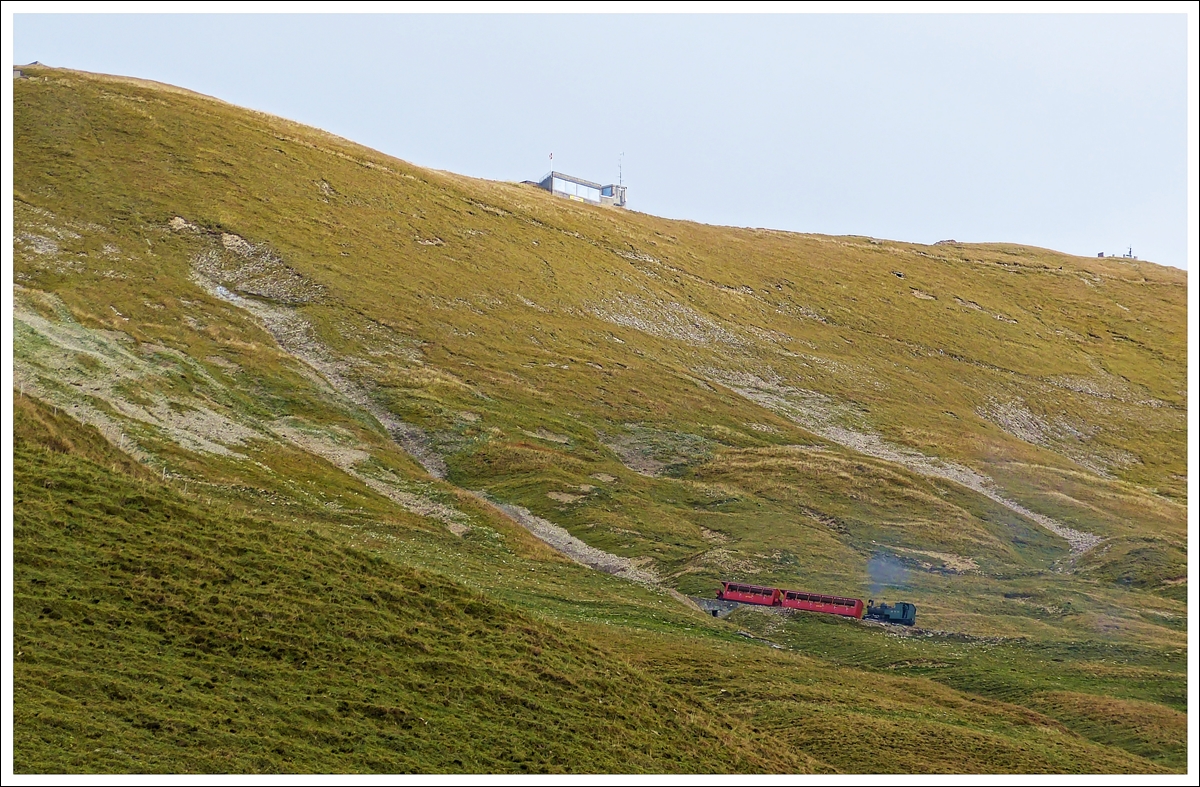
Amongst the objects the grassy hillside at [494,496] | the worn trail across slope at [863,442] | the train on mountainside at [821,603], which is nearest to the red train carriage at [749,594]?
the train on mountainside at [821,603]

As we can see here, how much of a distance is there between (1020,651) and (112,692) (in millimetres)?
59588

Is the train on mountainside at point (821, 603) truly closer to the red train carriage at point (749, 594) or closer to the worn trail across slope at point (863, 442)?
the red train carriage at point (749, 594)

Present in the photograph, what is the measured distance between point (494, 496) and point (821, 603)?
33677 mm

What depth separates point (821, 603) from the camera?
80062 mm

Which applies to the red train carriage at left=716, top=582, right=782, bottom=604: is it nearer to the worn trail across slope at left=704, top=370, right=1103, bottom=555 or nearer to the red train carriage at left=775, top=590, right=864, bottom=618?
the red train carriage at left=775, top=590, right=864, bottom=618

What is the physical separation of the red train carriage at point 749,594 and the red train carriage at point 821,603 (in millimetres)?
517

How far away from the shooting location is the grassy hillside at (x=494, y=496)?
39.9 metres

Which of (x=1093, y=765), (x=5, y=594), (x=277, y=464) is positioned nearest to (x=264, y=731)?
(x=5, y=594)

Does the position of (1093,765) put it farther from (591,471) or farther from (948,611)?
(591,471)

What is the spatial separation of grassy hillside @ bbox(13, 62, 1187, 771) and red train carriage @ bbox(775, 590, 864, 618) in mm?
1951

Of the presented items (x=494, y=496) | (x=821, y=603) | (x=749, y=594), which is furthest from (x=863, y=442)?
(x=749, y=594)

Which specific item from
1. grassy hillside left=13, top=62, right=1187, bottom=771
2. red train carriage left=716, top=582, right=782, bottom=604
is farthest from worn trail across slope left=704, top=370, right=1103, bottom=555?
red train carriage left=716, top=582, right=782, bottom=604

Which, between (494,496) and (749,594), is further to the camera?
(494,496)

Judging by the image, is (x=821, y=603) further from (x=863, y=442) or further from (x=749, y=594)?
(x=863, y=442)
